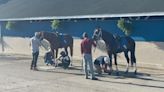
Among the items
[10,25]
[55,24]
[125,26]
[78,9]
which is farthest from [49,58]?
[10,25]

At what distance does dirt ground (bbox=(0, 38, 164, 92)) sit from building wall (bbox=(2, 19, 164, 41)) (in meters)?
0.45

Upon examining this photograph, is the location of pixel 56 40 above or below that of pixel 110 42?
above

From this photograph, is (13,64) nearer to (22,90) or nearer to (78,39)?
(78,39)

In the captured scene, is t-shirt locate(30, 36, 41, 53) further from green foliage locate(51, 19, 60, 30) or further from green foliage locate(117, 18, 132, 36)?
green foliage locate(51, 19, 60, 30)

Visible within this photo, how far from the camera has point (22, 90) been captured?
550 inches

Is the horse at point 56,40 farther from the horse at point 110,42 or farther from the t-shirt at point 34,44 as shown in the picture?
the horse at point 110,42

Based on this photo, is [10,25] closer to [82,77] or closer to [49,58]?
[49,58]

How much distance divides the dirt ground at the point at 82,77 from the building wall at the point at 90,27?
0.45m

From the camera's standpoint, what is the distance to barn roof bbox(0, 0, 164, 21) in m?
20.2

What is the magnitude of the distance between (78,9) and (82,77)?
8477mm

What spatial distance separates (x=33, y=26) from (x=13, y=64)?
5.54 metres

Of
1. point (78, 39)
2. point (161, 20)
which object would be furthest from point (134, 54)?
point (78, 39)

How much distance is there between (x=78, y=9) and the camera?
24.8 meters

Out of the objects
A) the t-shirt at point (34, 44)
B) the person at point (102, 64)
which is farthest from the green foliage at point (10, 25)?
the person at point (102, 64)
